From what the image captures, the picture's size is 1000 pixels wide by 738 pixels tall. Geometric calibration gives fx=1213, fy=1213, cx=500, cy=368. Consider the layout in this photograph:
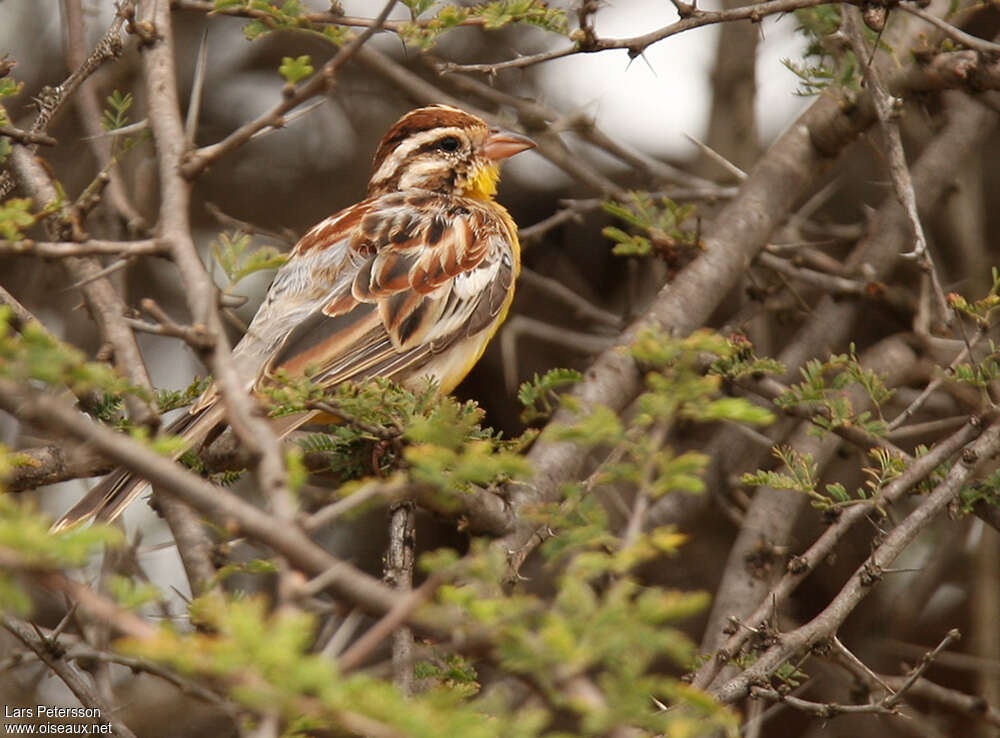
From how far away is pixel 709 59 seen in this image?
24.4ft

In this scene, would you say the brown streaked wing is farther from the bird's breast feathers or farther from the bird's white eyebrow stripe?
the bird's white eyebrow stripe

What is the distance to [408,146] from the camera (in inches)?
247

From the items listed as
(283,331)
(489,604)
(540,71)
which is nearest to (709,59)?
(540,71)

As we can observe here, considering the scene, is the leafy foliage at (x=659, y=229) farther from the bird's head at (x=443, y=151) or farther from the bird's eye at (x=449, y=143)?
the bird's eye at (x=449, y=143)

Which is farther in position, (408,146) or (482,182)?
(482,182)

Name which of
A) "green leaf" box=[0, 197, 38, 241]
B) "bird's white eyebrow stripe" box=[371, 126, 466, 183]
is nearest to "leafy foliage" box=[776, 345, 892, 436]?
"green leaf" box=[0, 197, 38, 241]

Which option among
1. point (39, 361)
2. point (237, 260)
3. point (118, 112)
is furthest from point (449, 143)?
point (39, 361)

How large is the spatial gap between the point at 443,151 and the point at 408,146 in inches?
7.2

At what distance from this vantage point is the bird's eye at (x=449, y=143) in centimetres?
624

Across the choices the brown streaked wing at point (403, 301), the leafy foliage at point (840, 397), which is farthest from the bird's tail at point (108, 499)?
the leafy foliage at point (840, 397)

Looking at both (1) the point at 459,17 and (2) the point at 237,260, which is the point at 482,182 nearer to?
(1) the point at 459,17

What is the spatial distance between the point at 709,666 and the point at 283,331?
8.36ft

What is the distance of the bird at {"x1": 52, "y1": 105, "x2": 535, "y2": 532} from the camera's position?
5.12 meters

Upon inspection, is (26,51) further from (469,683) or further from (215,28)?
(469,683)
